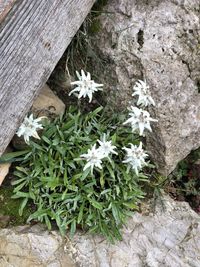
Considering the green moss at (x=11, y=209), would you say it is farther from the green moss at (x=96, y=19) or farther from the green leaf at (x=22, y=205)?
the green moss at (x=96, y=19)

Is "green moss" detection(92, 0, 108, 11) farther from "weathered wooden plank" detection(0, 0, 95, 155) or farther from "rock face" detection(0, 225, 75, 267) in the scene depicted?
"rock face" detection(0, 225, 75, 267)

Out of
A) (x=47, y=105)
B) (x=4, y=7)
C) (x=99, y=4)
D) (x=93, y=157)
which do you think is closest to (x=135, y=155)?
(x=93, y=157)

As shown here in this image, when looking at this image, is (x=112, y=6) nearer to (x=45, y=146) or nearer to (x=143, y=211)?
(x=45, y=146)

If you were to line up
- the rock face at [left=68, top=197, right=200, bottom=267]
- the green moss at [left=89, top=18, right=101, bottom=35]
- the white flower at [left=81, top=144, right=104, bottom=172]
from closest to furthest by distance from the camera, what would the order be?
the white flower at [left=81, top=144, right=104, bottom=172] → the rock face at [left=68, top=197, right=200, bottom=267] → the green moss at [left=89, top=18, right=101, bottom=35]

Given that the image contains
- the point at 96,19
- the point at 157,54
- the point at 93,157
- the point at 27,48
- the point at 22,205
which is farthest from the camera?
the point at 96,19

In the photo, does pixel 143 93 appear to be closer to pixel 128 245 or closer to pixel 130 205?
pixel 130 205

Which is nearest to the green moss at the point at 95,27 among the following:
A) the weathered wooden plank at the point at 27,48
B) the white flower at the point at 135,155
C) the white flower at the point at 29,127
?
the weathered wooden plank at the point at 27,48

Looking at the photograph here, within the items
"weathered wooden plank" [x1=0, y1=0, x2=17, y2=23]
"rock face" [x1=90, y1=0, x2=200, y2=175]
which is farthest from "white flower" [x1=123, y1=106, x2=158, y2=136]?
"weathered wooden plank" [x1=0, y1=0, x2=17, y2=23]
